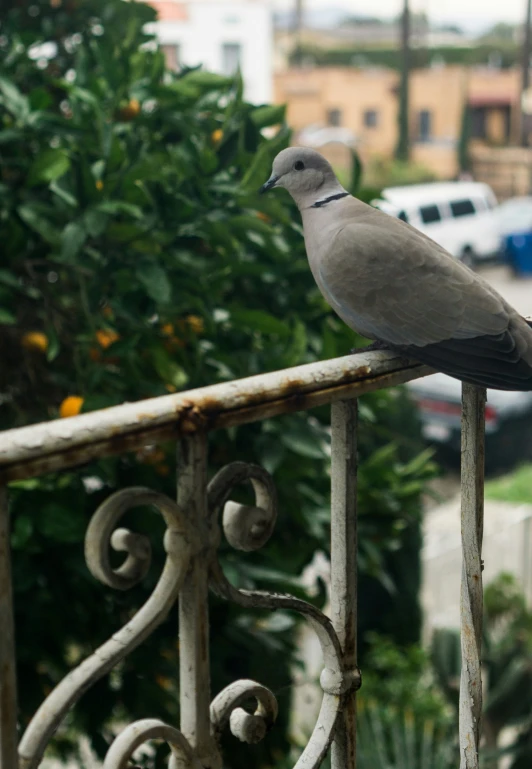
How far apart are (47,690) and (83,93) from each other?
152cm

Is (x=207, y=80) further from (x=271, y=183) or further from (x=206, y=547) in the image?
(x=206, y=547)

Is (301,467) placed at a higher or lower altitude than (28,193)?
lower

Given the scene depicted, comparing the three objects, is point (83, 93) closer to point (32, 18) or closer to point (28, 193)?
point (28, 193)

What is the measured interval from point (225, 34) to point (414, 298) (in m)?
32.5

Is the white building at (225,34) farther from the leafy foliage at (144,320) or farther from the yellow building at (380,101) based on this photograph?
the leafy foliage at (144,320)

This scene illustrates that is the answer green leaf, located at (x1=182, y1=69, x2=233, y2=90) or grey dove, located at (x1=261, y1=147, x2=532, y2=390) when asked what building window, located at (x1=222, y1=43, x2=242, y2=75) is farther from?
grey dove, located at (x1=261, y1=147, x2=532, y2=390)

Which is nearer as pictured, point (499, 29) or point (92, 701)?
point (92, 701)

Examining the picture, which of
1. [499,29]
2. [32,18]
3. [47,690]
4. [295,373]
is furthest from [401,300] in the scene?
[499,29]

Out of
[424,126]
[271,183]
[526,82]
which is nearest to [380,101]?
[424,126]

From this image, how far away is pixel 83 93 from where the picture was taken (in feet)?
8.88

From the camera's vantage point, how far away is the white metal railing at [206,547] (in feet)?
3.05

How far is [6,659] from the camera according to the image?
918 millimetres

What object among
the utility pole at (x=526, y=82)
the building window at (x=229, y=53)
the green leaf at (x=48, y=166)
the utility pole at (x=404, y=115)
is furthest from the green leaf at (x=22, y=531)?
the utility pole at (x=526, y=82)

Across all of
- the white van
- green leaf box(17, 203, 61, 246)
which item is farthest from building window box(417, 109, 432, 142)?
green leaf box(17, 203, 61, 246)
